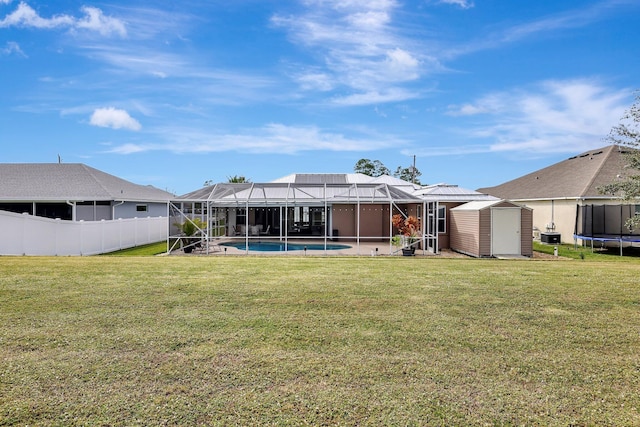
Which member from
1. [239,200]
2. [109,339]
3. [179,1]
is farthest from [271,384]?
[239,200]

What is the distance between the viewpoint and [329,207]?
23750mm

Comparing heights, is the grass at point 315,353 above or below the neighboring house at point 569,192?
below

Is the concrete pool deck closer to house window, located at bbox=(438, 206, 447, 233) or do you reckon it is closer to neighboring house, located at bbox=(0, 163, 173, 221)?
house window, located at bbox=(438, 206, 447, 233)

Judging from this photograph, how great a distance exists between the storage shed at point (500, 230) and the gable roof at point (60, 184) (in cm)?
1795

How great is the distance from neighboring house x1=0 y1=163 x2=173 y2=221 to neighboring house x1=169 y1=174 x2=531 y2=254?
3.10 meters

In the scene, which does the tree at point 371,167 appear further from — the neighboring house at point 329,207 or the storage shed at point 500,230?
the storage shed at point 500,230

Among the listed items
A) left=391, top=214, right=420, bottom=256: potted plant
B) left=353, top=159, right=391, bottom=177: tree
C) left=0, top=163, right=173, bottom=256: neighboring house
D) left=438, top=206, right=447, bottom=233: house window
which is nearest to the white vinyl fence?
left=0, top=163, right=173, bottom=256: neighboring house

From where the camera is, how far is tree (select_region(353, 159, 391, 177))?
175 ft

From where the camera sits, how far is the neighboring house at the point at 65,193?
21688 millimetres

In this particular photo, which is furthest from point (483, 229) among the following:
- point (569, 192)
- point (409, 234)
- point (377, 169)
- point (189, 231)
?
point (377, 169)

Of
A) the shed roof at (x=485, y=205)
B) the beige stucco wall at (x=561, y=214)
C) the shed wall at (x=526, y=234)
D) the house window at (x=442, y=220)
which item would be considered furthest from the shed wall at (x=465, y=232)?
the beige stucco wall at (x=561, y=214)

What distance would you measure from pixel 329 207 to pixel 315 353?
62.5 ft

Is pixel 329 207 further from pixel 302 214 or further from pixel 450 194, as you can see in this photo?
pixel 450 194

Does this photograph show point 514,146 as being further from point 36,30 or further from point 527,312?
point 36,30
